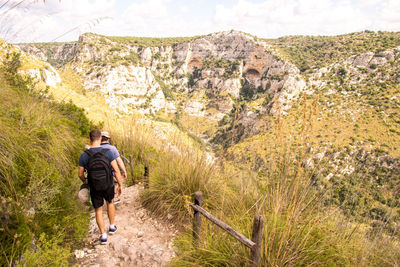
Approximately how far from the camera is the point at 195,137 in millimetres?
4496

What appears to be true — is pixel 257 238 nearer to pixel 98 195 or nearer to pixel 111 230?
pixel 98 195

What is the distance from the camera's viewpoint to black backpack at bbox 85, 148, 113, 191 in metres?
2.91

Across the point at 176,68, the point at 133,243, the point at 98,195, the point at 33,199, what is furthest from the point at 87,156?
the point at 176,68

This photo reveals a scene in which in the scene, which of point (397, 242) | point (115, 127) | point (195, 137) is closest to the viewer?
point (397, 242)

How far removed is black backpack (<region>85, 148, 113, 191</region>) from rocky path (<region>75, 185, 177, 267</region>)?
2.78 feet

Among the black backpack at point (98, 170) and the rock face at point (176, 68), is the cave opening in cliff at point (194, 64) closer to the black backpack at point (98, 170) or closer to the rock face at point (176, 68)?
the rock face at point (176, 68)

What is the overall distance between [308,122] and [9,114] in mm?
3972

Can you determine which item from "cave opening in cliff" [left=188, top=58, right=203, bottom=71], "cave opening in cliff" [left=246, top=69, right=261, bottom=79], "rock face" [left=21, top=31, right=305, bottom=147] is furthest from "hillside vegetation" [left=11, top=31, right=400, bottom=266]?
"cave opening in cliff" [left=188, top=58, right=203, bottom=71]

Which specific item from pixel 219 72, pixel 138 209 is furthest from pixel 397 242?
pixel 219 72

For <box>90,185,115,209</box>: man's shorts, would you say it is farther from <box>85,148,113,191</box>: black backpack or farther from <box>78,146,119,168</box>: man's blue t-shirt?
<box>78,146,119,168</box>: man's blue t-shirt

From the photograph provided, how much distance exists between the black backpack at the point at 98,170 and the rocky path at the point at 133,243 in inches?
33.4

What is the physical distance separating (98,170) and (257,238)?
234 cm

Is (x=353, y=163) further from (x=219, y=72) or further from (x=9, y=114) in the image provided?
(x=219, y=72)

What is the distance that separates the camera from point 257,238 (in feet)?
5.36
